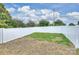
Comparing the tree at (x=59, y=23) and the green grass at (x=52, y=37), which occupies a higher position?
the tree at (x=59, y=23)

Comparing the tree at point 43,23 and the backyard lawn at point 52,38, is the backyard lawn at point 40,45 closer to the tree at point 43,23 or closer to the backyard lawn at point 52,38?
the backyard lawn at point 52,38

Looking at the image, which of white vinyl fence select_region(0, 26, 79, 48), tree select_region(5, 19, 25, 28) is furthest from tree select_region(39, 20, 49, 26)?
tree select_region(5, 19, 25, 28)

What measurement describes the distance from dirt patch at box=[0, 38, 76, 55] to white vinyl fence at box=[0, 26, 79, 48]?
0.09 meters

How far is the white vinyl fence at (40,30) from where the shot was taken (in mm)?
3691

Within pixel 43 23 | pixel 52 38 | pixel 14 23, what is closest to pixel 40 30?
pixel 43 23

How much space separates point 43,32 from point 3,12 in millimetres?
686

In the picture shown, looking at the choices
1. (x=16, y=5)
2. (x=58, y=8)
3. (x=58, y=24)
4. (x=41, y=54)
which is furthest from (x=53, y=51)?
(x=16, y=5)

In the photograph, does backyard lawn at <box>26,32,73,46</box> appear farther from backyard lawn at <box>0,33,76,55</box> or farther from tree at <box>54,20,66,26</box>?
tree at <box>54,20,66,26</box>

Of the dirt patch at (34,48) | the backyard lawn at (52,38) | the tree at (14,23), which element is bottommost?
the dirt patch at (34,48)

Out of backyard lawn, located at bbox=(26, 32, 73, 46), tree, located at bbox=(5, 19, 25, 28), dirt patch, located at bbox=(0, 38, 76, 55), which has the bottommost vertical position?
→ dirt patch, located at bbox=(0, 38, 76, 55)

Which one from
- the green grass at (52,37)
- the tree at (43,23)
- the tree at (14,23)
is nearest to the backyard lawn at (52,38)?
the green grass at (52,37)

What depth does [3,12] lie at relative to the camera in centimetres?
371

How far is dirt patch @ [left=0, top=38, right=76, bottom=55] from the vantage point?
3.67 m

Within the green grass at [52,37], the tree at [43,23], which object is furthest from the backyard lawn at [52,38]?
the tree at [43,23]
